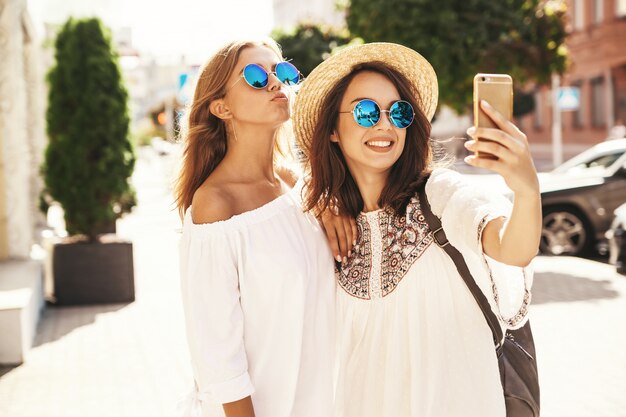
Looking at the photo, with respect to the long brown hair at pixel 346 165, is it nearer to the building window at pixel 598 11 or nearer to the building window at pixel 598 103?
the building window at pixel 598 11

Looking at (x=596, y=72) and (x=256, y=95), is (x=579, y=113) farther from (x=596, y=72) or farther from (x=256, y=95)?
(x=256, y=95)

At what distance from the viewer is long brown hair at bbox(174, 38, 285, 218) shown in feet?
9.31

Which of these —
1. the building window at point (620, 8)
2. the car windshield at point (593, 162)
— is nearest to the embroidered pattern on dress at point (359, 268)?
the car windshield at point (593, 162)

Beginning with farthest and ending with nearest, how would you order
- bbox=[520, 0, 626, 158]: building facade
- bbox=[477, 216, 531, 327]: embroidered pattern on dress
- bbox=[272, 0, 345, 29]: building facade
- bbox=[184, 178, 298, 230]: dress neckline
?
bbox=[272, 0, 345, 29]: building facade → bbox=[520, 0, 626, 158]: building facade → bbox=[184, 178, 298, 230]: dress neckline → bbox=[477, 216, 531, 327]: embroidered pattern on dress

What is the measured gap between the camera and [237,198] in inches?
107

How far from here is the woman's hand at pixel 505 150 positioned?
1938 millimetres

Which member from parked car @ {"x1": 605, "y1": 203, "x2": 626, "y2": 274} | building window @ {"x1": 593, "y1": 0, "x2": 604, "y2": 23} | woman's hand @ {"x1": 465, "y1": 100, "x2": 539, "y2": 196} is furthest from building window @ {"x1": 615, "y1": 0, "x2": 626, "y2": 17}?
woman's hand @ {"x1": 465, "y1": 100, "x2": 539, "y2": 196}

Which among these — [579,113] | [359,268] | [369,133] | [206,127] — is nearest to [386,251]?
[359,268]

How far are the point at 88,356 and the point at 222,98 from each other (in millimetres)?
4786

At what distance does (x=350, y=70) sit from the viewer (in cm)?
294

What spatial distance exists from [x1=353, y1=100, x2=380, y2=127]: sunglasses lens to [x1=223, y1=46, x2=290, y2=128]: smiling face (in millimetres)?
312

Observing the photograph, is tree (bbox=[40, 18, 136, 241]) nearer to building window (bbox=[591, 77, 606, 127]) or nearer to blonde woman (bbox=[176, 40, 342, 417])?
blonde woman (bbox=[176, 40, 342, 417])

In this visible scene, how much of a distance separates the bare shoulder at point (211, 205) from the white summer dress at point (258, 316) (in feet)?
0.10

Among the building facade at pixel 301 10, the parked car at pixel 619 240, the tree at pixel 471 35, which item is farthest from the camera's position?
the building facade at pixel 301 10
